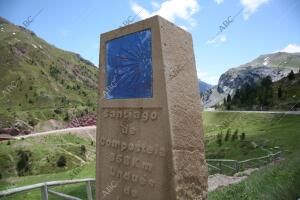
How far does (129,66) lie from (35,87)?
12879 cm

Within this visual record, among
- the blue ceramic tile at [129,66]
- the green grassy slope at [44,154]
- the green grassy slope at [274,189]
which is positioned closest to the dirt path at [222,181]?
the green grassy slope at [274,189]

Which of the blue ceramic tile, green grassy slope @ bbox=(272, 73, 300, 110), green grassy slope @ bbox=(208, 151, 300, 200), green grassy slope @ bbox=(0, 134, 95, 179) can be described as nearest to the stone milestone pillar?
the blue ceramic tile

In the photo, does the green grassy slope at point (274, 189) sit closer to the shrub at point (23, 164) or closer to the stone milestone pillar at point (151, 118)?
the stone milestone pillar at point (151, 118)

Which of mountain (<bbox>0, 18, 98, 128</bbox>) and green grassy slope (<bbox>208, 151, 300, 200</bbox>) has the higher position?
mountain (<bbox>0, 18, 98, 128</bbox>)

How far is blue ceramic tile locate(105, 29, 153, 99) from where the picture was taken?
5.19 metres

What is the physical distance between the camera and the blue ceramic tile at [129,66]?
5188mm

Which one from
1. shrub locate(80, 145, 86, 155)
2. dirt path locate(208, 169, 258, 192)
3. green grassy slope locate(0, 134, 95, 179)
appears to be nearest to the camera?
dirt path locate(208, 169, 258, 192)

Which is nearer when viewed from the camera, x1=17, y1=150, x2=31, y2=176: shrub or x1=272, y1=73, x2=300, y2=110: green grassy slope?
x1=17, y1=150, x2=31, y2=176: shrub

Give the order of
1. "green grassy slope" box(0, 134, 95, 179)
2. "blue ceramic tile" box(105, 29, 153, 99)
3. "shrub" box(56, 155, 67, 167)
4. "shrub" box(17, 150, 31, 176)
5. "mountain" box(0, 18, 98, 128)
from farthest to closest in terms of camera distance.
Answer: "mountain" box(0, 18, 98, 128) → "shrub" box(56, 155, 67, 167) → "green grassy slope" box(0, 134, 95, 179) → "shrub" box(17, 150, 31, 176) → "blue ceramic tile" box(105, 29, 153, 99)

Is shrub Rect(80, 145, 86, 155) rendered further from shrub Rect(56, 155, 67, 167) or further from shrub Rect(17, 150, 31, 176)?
shrub Rect(17, 150, 31, 176)

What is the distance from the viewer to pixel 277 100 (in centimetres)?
7281

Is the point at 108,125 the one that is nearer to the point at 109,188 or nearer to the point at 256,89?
the point at 109,188

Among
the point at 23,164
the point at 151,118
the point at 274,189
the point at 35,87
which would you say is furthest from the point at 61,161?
the point at 35,87

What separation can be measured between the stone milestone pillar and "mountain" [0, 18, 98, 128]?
3267 inches
